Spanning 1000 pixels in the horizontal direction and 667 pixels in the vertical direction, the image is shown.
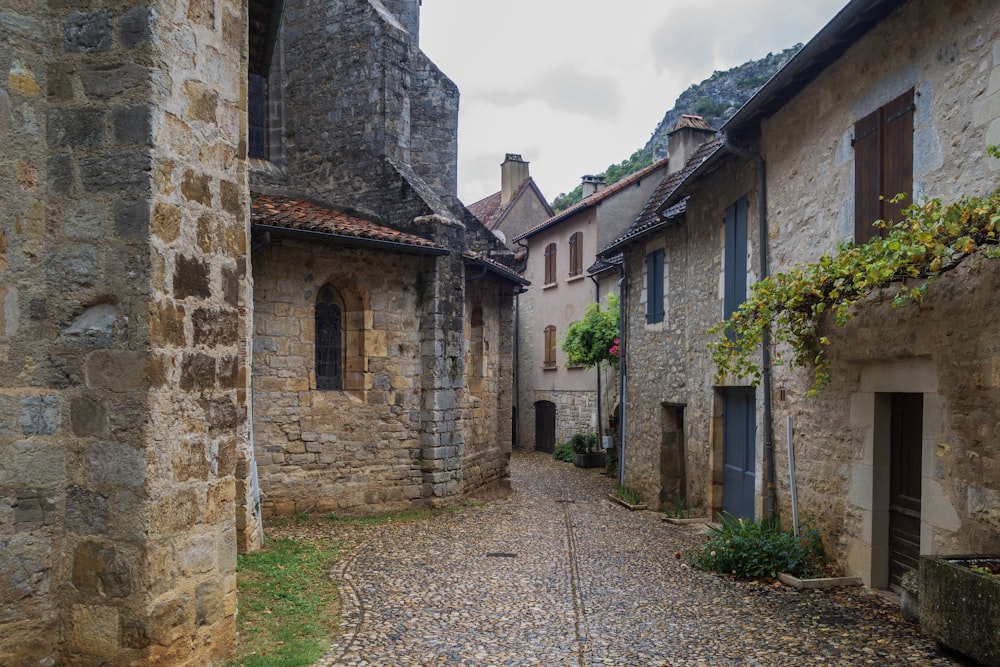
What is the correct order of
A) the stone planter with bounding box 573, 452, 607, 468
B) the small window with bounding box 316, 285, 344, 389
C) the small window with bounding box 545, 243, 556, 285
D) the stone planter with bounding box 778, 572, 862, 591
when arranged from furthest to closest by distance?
the small window with bounding box 545, 243, 556, 285 < the stone planter with bounding box 573, 452, 607, 468 < the small window with bounding box 316, 285, 344, 389 < the stone planter with bounding box 778, 572, 862, 591

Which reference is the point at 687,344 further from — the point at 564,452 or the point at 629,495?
the point at 564,452

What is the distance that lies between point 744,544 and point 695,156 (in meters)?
8.38

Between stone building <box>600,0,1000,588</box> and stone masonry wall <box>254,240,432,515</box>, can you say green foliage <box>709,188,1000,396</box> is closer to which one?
stone building <box>600,0,1000,588</box>

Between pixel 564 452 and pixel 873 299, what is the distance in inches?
601

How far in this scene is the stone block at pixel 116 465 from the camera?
11.8 ft

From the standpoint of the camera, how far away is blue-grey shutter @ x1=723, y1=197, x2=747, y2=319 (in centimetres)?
920

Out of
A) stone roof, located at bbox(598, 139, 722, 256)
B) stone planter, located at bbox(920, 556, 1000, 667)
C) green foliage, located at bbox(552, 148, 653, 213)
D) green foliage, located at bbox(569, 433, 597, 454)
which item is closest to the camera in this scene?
stone planter, located at bbox(920, 556, 1000, 667)

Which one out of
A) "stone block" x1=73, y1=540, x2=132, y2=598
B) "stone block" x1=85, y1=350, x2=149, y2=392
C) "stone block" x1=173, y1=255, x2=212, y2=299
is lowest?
"stone block" x1=73, y1=540, x2=132, y2=598

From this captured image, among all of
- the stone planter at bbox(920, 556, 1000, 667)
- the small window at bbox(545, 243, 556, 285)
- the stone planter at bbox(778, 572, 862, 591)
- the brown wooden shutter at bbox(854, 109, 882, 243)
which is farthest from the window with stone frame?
the stone planter at bbox(920, 556, 1000, 667)

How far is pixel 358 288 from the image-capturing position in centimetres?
1105

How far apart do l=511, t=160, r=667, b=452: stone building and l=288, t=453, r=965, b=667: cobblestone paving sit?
1113 cm

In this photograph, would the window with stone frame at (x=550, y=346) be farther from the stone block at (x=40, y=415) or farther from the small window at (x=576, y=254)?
the stone block at (x=40, y=415)

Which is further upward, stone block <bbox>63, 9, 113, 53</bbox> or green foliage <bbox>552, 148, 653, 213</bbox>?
green foliage <bbox>552, 148, 653, 213</bbox>

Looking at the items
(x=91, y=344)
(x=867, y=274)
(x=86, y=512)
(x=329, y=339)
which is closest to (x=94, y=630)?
(x=86, y=512)
